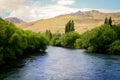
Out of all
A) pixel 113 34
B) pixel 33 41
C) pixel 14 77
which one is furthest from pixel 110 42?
pixel 14 77

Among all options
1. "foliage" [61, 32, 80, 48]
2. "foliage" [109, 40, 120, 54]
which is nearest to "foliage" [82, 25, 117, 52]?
"foliage" [109, 40, 120, 54]

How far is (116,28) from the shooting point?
14425 centimetres

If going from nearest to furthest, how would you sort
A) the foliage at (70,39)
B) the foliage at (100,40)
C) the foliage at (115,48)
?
1. the foliage at (115,48)
2. the foliage at (100,40)
3. the foliage at (70,39)

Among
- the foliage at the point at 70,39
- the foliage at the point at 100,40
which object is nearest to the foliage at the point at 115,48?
the foliage at the point at 100,40

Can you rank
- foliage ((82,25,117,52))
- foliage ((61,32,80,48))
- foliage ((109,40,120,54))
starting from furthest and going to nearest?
foliage ((61,32,80,48))
foliage ((82,25,117,52))
foliage ((109,40,120,54))

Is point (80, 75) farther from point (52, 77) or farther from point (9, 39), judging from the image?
point (9, 39)

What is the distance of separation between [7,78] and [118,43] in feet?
263

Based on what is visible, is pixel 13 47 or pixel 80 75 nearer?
pixel 80 75

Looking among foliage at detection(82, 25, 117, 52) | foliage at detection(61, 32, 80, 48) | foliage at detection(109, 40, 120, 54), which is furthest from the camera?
foliage at detection(61, 32, 80, 48)

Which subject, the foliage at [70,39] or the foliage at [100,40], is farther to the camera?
the foliage at [70,39]

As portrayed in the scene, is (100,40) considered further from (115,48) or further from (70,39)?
(70,39)

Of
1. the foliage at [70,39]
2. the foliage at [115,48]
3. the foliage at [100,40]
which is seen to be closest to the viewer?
the foliage at [115,48]

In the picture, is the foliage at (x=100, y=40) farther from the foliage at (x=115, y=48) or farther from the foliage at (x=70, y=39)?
the foliage at (x=70, y=39)

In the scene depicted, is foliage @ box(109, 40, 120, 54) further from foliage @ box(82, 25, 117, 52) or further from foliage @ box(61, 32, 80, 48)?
foliage @ box(61, 32, 80, 48)
